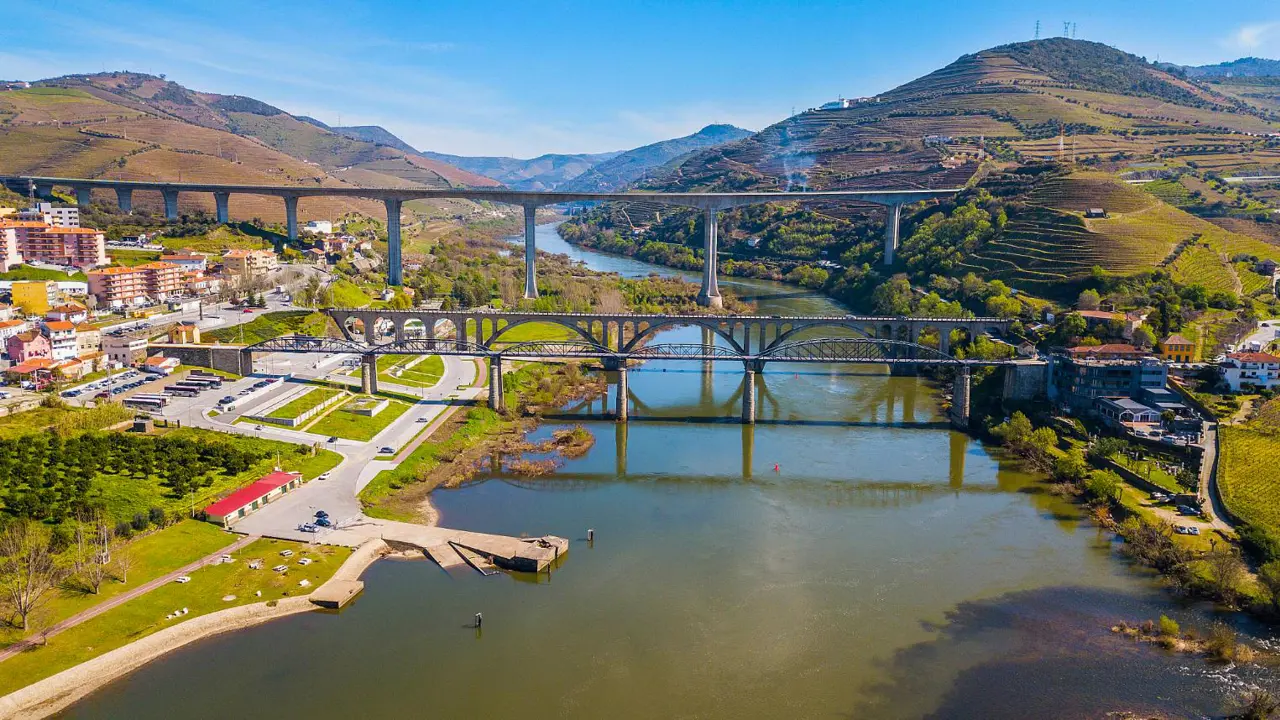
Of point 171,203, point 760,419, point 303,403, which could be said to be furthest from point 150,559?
point 171,203

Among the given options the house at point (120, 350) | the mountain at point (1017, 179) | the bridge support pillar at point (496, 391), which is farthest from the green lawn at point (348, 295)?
the mountain at point (1017, 179)

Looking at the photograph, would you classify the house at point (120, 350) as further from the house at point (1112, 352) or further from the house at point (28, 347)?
the house at point (1112, 352)

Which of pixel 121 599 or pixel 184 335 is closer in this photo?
pixel 121 599

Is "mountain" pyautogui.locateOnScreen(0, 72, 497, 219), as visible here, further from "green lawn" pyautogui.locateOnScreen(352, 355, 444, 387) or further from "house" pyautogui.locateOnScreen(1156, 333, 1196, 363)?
"house" pyautogui.locateOnScreen(1156, 333, 1196, 363)

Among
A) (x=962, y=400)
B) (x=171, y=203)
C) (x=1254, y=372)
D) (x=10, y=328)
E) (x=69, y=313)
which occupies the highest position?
(x=171, y=203)

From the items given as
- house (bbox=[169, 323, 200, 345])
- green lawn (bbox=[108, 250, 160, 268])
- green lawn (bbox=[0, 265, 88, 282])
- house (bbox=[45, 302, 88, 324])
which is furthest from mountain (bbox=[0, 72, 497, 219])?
house (bbox=[169, 323, 200, 345])

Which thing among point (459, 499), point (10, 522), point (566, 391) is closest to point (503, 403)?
point (566, 391)

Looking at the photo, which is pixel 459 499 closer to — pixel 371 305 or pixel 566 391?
pixel 566 391

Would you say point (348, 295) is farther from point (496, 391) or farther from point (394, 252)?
point (496, 391)
